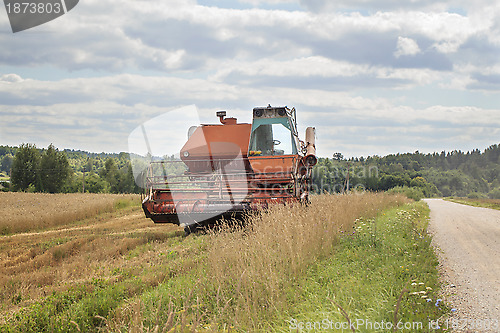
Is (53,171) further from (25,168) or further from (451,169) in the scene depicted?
(451,169)

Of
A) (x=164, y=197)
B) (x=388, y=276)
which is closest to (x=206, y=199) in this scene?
(x=164, y=197)

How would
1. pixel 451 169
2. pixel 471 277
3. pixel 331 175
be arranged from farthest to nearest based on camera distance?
pixel 451 169
pixel 331 175
pixel 471 277

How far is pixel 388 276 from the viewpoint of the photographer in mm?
6422

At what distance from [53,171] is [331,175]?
152 feet

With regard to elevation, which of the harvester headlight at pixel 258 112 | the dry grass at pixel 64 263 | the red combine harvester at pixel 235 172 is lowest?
the dry grass at pixel 64 263

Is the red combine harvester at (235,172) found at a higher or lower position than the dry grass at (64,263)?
higher

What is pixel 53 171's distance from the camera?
7194 cm

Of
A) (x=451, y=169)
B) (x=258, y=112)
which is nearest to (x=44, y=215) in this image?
(x=258, y=112)

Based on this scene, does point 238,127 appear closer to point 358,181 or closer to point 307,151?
point 307,151

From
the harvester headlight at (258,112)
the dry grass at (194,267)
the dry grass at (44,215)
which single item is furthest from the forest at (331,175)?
the dry grass at (44,215)

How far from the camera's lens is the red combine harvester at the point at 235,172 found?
10.9 meters

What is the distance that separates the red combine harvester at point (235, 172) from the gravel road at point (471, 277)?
395 cm

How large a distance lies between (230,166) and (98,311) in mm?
7533

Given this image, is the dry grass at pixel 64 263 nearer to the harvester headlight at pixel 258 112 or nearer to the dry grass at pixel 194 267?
the dry grass at pixel 194 267
